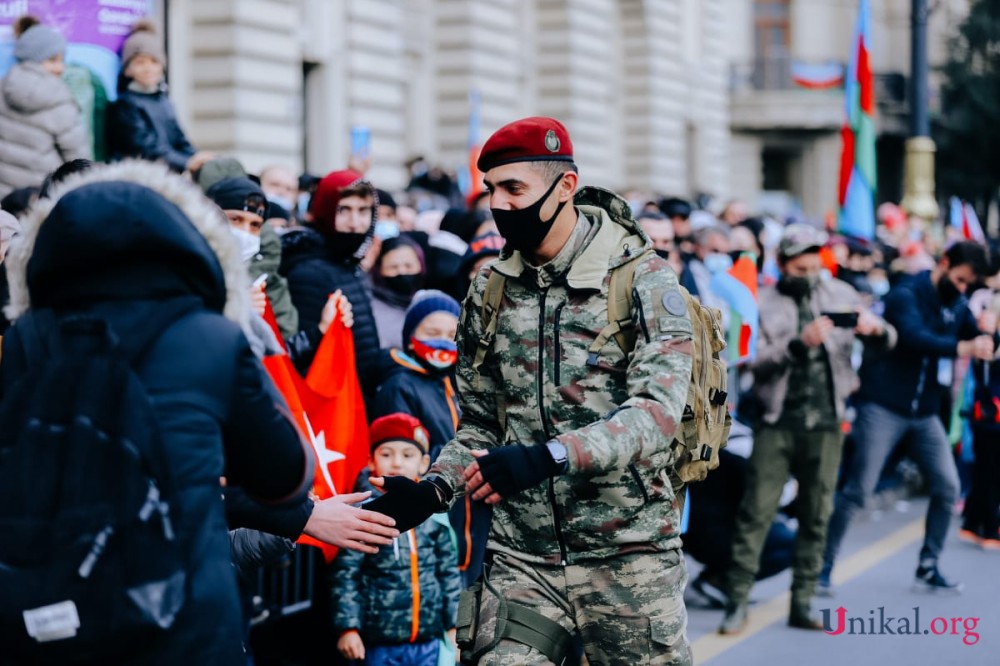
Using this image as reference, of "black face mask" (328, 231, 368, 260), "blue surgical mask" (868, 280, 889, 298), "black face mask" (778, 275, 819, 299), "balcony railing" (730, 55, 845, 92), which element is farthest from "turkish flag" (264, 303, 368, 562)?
"balcony railing" (730, 55, 845, 92)

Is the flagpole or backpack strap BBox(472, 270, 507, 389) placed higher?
the flagpole

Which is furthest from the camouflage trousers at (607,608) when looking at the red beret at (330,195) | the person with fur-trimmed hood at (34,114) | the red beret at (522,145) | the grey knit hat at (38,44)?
the grey knit hat at (38,44)

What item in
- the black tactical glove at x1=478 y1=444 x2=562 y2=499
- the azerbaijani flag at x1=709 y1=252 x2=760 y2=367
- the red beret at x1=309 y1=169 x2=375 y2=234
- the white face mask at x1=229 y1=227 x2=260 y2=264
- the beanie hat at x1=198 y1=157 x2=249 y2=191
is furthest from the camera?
the azerbaijani flag at x1=709 y1=252 x2=760 y2=367

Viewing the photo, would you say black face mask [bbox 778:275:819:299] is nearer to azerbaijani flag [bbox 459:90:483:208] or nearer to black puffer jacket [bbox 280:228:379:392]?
black puffer jacket [bbox 280:228:379:392]

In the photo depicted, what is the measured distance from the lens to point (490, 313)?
4.57 metres

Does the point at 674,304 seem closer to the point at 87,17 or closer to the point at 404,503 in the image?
the point at 404,503

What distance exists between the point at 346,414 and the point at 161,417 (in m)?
3.72

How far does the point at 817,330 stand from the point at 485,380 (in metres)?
4.14

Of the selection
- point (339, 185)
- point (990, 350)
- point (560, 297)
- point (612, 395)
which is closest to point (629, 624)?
point (612, 395)

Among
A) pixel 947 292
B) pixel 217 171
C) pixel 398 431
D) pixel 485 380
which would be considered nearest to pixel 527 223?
pixel 485 380

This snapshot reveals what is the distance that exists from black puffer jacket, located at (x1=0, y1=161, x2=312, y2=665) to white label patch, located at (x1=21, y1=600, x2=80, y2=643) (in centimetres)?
12

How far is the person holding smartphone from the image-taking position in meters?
8.55

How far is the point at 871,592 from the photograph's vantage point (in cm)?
944

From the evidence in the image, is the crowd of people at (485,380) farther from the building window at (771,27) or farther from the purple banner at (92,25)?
the building window at (771,27)
